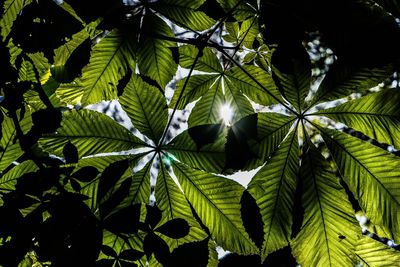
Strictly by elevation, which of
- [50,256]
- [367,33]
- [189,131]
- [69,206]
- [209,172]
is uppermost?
[367,33]

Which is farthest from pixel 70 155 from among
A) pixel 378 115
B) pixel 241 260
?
pixel 241 260

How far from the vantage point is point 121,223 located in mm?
863

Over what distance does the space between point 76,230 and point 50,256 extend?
0.09m

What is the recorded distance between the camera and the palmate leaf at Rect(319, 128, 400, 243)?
102cm

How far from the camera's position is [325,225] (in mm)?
1054

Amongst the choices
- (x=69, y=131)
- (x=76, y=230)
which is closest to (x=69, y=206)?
(x=76, y=230)

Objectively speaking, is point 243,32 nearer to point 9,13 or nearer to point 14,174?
point 9,13

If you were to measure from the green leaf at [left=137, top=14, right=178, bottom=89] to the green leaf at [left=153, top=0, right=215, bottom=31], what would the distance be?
0.04 metres

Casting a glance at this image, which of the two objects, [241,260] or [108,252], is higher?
[108,252]

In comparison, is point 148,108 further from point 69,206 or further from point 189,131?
point 69,206

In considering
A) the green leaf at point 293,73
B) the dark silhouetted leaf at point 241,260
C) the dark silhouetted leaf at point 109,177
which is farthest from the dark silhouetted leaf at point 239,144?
the dark silhouetted leaf at point 241,260

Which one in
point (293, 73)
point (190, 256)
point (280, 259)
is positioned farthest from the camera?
point (280, 259)

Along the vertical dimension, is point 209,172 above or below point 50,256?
above

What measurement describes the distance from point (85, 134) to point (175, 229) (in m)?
0.44
